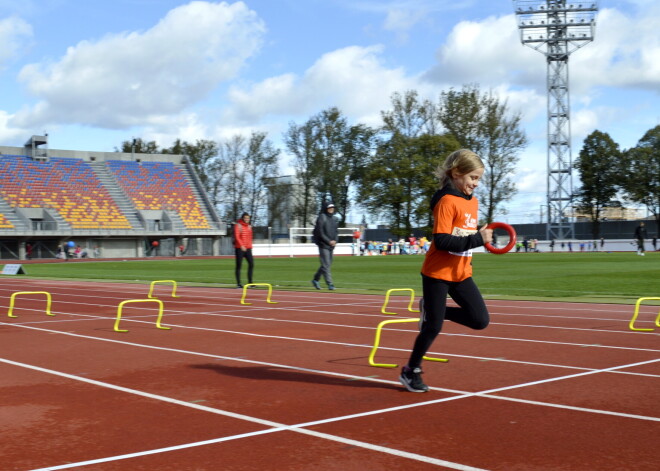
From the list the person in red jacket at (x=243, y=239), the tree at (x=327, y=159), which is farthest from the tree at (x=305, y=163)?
the person in red jacket at (x=243, y=239)

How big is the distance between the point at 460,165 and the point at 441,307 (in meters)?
1.10

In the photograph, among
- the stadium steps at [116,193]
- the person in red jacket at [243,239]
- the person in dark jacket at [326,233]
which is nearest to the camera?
the person in dark jacket at [326,233]

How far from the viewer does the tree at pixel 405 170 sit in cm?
6944

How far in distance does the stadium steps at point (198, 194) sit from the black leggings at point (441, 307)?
66.2m

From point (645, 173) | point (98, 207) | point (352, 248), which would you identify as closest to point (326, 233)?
point (352, 248)

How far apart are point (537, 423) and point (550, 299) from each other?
428 inches

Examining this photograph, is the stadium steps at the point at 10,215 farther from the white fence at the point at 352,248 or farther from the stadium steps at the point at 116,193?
the white fence at the point at 352,248

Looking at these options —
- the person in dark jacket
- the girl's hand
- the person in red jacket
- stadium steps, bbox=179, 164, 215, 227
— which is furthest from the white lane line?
stadium steps, bbox=179, 164, 215, 227

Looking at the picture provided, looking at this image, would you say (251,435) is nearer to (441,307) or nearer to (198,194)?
(441,307)

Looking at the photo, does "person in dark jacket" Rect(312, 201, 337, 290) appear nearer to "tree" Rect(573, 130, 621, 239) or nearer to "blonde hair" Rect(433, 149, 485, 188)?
"blonde hair" Rect(433, 149, 485, 188)

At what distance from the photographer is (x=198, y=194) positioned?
74750 mm

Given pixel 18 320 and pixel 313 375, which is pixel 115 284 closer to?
pixel 18 320

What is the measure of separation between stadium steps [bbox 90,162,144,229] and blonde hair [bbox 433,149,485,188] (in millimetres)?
61880

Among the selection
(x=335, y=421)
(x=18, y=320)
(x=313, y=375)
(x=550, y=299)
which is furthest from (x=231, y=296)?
(x=335, y=421)
